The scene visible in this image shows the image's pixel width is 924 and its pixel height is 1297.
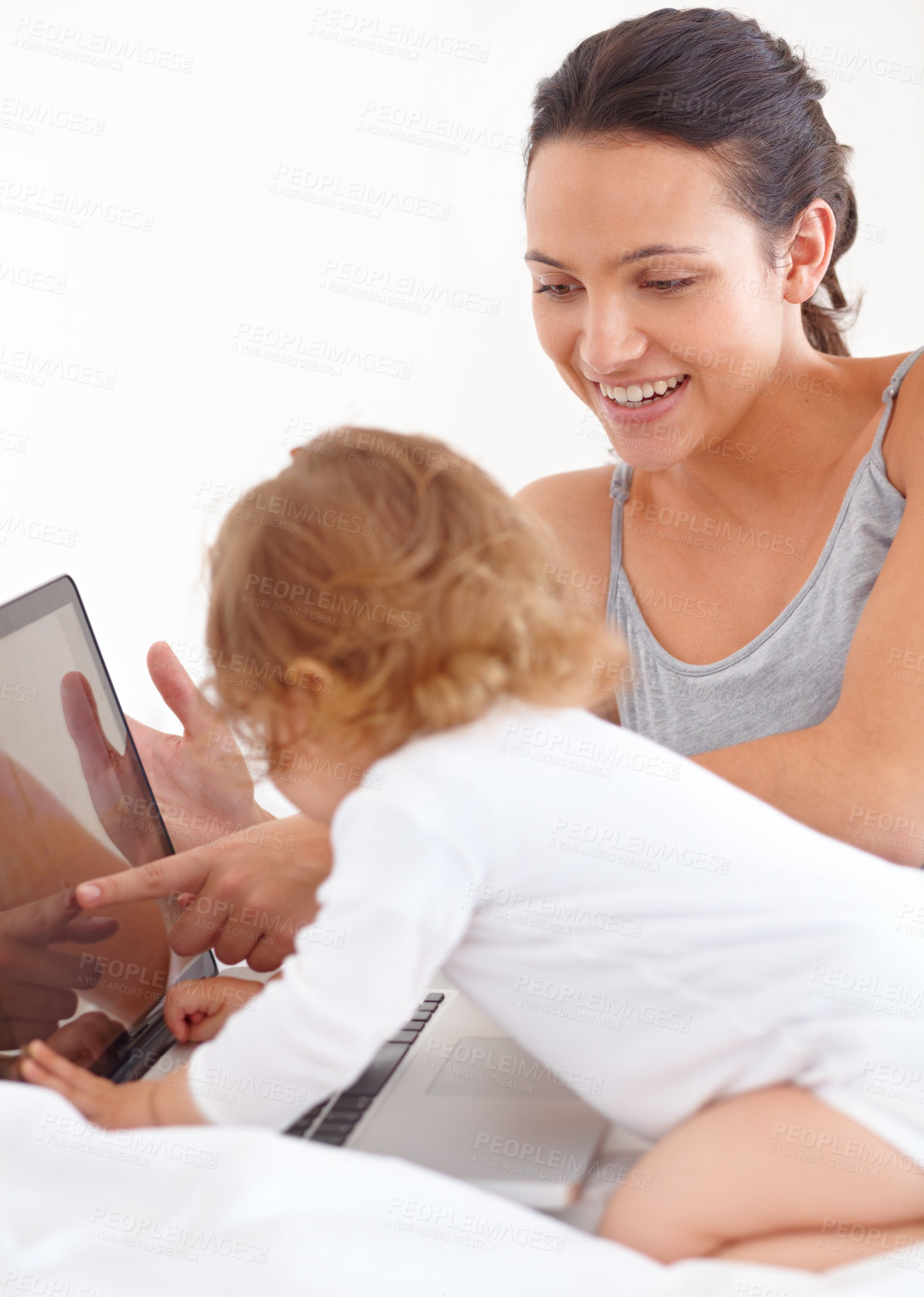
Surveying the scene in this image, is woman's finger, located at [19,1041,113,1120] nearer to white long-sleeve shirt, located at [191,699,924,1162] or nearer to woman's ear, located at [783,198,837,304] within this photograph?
white long-sleeve shirt, located at [191,699,924,1162]

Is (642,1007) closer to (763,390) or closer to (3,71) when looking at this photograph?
(763,390)

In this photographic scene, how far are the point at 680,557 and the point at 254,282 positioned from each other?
4.14 feet

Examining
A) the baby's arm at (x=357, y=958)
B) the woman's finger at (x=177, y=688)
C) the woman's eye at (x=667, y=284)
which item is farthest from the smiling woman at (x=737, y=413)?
the woman's finger at (x=177, y=688)

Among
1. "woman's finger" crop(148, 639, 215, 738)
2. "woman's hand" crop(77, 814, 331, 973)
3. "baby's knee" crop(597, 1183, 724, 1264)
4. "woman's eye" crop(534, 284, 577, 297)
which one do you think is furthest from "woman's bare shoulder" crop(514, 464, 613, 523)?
"baby's knee" crop(597, 1183, 724, 1264)

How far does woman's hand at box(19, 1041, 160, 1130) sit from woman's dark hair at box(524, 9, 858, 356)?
957 mm

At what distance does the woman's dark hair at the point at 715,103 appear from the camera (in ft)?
3.81

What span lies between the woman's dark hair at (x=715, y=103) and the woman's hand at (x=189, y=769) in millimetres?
692

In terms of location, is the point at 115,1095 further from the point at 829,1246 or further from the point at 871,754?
the point at 871,754

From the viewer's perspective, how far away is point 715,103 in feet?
3.87

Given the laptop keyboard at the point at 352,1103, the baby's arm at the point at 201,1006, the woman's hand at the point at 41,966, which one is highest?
the woman's hand at the point at 41,966

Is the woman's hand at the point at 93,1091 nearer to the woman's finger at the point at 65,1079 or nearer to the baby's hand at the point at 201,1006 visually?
the woman's finger at the point at 65,1079

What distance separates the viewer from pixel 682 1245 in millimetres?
719

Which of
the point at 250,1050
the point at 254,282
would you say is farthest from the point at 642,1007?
the point at 254,282

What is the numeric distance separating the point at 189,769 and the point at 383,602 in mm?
624
